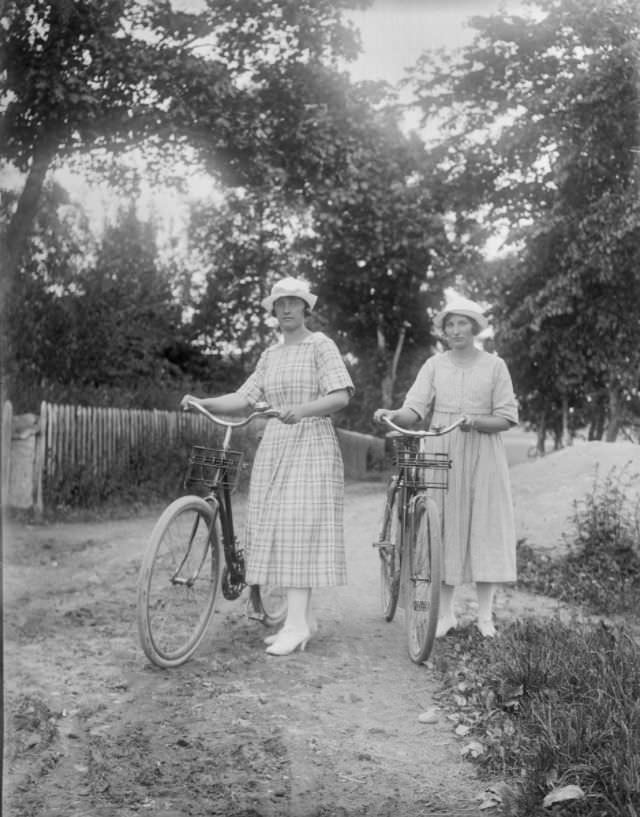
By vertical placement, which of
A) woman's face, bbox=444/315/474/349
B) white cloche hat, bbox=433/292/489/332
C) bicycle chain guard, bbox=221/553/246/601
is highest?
white cloche hat, bbox=433/292/489/332

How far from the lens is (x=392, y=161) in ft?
24.6

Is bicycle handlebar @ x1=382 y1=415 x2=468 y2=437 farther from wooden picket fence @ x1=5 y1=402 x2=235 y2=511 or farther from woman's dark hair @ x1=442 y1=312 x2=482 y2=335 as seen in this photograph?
wooden picket fence @ x1=5 y1=402 x2=235 y2=511

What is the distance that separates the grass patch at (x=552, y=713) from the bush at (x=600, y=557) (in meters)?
1.90

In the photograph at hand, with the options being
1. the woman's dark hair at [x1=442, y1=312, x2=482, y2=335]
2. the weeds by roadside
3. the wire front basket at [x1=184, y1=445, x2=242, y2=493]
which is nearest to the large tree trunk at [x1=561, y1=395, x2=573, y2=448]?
the weeds by roadside

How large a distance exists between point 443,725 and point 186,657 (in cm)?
137

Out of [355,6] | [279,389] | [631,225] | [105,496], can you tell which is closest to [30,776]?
[279,389]

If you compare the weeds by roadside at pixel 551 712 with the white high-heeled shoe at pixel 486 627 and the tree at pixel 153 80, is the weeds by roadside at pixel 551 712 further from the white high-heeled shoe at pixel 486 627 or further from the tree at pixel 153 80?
the tree at pixel 153 80

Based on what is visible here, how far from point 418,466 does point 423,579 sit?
1.93 feet

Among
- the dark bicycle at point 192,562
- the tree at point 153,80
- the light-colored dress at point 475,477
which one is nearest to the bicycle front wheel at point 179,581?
the dark bicycle at point 192,562

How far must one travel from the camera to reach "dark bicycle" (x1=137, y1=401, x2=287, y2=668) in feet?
13.3

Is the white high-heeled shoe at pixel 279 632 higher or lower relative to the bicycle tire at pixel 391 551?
lower

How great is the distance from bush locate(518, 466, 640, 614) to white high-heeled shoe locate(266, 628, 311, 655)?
2355 millimetres

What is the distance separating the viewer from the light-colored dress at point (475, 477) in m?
5.05

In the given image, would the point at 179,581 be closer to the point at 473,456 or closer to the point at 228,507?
the point at 228,507
